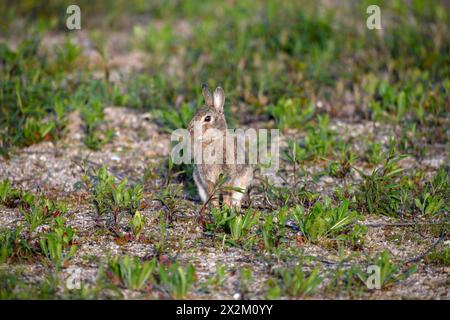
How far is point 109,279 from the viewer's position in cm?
527

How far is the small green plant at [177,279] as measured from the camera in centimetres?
511

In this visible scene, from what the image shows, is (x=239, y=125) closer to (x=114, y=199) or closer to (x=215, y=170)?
(x=215, y=170)

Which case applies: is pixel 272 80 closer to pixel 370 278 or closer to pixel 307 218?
pixel 307 218

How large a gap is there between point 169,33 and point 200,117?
3865 mm

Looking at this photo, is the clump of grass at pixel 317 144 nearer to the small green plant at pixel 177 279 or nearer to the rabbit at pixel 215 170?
the rabbit at pixel 215 170

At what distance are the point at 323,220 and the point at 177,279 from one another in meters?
1.46

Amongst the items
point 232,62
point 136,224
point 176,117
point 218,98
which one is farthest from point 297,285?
point 232,62

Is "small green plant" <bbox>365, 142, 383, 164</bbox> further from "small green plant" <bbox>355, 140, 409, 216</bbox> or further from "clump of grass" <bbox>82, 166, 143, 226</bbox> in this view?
"clump of grass" <bbox>82, 166, 143, 226</bbox>

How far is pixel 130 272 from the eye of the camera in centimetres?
519

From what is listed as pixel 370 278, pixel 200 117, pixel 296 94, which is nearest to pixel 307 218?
pixel 370 278

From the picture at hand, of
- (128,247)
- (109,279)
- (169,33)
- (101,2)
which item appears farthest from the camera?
(101,2)

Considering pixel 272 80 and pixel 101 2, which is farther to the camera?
pixel 101 2

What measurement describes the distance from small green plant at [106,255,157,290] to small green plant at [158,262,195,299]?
9 centimetres

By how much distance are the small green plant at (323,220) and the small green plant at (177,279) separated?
1.21 m
